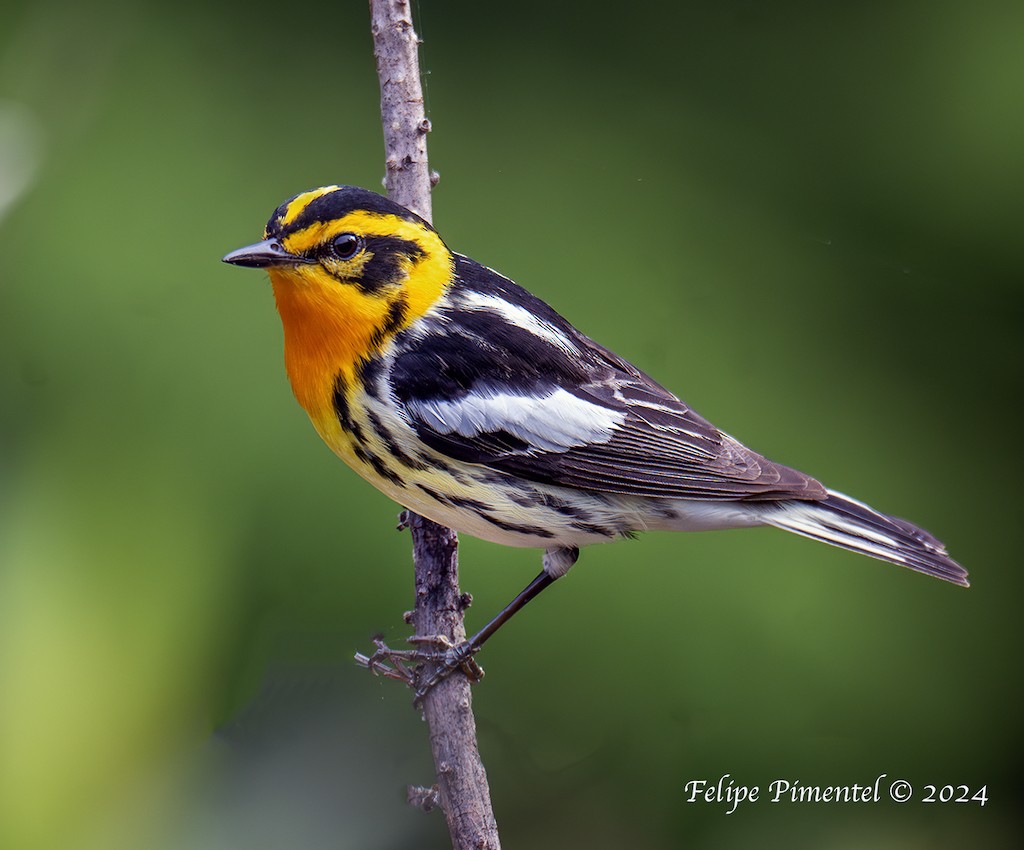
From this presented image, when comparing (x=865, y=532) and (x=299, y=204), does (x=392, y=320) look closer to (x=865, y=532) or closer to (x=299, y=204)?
(x=299, y=204)

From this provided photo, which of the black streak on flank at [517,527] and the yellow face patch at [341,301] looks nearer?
the yellow face patch at [341,301]

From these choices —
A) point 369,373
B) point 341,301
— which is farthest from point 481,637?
point 341,301

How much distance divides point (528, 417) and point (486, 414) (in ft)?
0.27

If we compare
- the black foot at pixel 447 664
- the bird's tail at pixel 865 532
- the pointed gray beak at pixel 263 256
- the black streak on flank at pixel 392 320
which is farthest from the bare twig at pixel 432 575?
the bird's tail at pixel 865 532

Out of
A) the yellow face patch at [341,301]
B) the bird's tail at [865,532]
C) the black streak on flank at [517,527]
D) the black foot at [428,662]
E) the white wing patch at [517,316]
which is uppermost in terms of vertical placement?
the bird's tail at [865,532]

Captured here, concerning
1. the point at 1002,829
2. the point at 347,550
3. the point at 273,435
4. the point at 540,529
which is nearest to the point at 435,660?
the point at 540,529

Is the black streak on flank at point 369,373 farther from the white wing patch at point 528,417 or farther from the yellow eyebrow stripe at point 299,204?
the yellow eyebrow stripe at point 299,204

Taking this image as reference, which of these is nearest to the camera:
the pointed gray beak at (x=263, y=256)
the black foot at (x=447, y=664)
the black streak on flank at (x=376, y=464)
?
the pointed gray beak at (x=263, y=256)

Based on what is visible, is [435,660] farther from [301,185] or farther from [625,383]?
[301,185]

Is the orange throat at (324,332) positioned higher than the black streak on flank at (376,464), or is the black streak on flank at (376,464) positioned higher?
the orange throat at (324,332)

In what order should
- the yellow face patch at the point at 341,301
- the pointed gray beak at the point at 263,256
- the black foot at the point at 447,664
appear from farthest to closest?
1. the black foot at the point at 447,664
2. the yellow face patch at the point at 341,301
3. the pointed gray beak at the point at 263,256

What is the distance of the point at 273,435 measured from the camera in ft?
8.63

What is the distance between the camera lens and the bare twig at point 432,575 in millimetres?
1976

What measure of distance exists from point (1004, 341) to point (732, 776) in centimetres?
119
